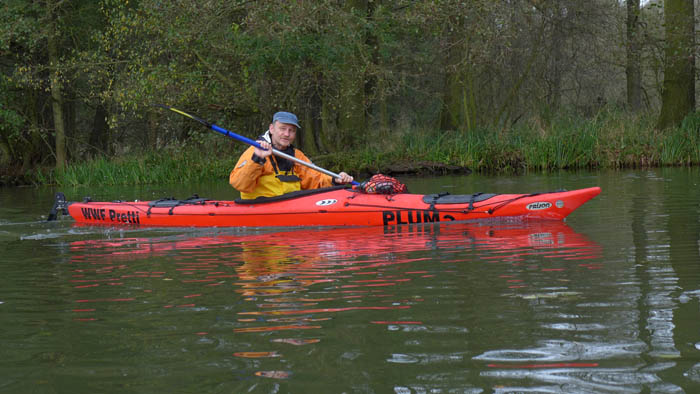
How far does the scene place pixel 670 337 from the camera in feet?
8.99

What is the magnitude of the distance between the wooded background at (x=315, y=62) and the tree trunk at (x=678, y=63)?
0.08ft

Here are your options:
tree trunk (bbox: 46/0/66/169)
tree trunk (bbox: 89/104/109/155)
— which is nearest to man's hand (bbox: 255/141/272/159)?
tree trunk (bbox: 46/0/66/169)

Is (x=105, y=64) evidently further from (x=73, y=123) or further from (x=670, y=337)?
(x=670, y=337)

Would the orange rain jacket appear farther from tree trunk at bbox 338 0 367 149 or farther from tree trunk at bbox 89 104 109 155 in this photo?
tree trunk at bbox 89 104 109 155

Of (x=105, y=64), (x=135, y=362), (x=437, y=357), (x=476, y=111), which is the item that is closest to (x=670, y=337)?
(x=437, y=357)

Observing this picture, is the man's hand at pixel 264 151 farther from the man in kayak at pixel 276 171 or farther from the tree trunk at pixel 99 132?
the tree trunk at pixel 99 132

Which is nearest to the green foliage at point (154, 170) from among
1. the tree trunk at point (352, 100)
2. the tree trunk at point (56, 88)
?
the tree trunk at point (56, 88)

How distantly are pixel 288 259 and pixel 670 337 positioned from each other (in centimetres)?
297

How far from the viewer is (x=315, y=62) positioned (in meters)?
15.3

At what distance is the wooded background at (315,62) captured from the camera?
14.1 metres

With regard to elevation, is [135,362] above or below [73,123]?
below

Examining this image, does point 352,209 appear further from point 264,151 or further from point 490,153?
point 490,153

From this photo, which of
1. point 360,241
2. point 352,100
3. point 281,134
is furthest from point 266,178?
point 352,100

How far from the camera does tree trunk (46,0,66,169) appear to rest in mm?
16172
